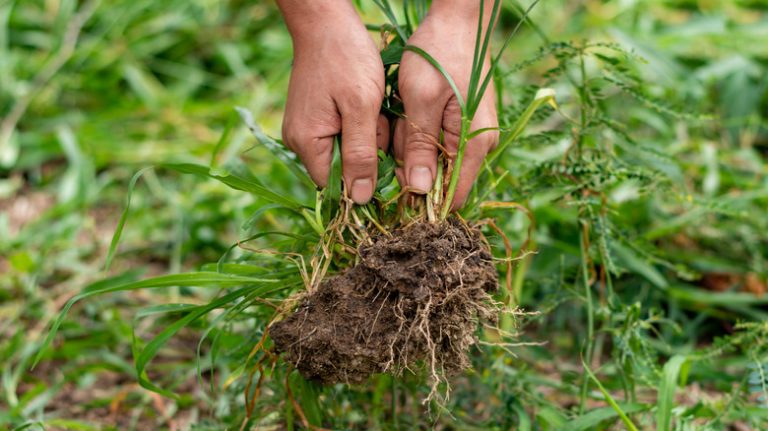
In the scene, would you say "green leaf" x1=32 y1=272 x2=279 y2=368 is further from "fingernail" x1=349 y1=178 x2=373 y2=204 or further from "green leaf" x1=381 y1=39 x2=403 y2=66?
"green leaf" x1=381 y1=39 x2=403 y2=66

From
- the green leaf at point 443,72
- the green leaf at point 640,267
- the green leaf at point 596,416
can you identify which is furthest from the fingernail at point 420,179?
the green leaf at point 640,267

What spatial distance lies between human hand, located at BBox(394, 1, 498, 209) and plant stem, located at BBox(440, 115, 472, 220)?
16mm

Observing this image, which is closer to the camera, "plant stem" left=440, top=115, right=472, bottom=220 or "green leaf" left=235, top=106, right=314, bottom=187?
"plant stem" left=440, top=115, right=472, bottom=220

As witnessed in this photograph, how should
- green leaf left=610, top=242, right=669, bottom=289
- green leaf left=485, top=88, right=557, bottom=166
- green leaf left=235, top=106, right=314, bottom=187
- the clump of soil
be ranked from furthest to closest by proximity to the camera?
green leaf left=610, top=242, right=669, bottom=289 < green leaf left=235, top=106, right=314, bottom=187 < green leaf left=485, top=88, right=557, bottom=166 < the clump of soil

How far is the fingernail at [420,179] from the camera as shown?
44.5 inches

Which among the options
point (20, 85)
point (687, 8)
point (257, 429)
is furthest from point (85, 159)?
point (687, 8)

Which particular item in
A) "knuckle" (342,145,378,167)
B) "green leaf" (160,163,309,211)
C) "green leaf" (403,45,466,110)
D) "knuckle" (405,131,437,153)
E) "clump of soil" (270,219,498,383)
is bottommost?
"clump of soil" (270,219,498,383)

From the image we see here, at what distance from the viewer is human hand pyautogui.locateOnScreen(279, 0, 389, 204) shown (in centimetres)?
107

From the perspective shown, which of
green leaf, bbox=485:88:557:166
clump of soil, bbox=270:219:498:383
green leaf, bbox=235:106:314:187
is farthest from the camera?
green leaf, bbox=235:106:314:187

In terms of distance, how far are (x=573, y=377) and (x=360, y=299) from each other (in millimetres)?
503

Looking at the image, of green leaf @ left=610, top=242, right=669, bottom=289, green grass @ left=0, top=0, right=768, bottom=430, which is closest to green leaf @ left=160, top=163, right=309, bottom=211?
green grass @ left=0, top=0, right=768, bottom=430

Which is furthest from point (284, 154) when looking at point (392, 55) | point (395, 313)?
point (395, 313)

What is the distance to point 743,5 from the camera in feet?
10.4

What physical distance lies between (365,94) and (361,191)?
0.16 m
